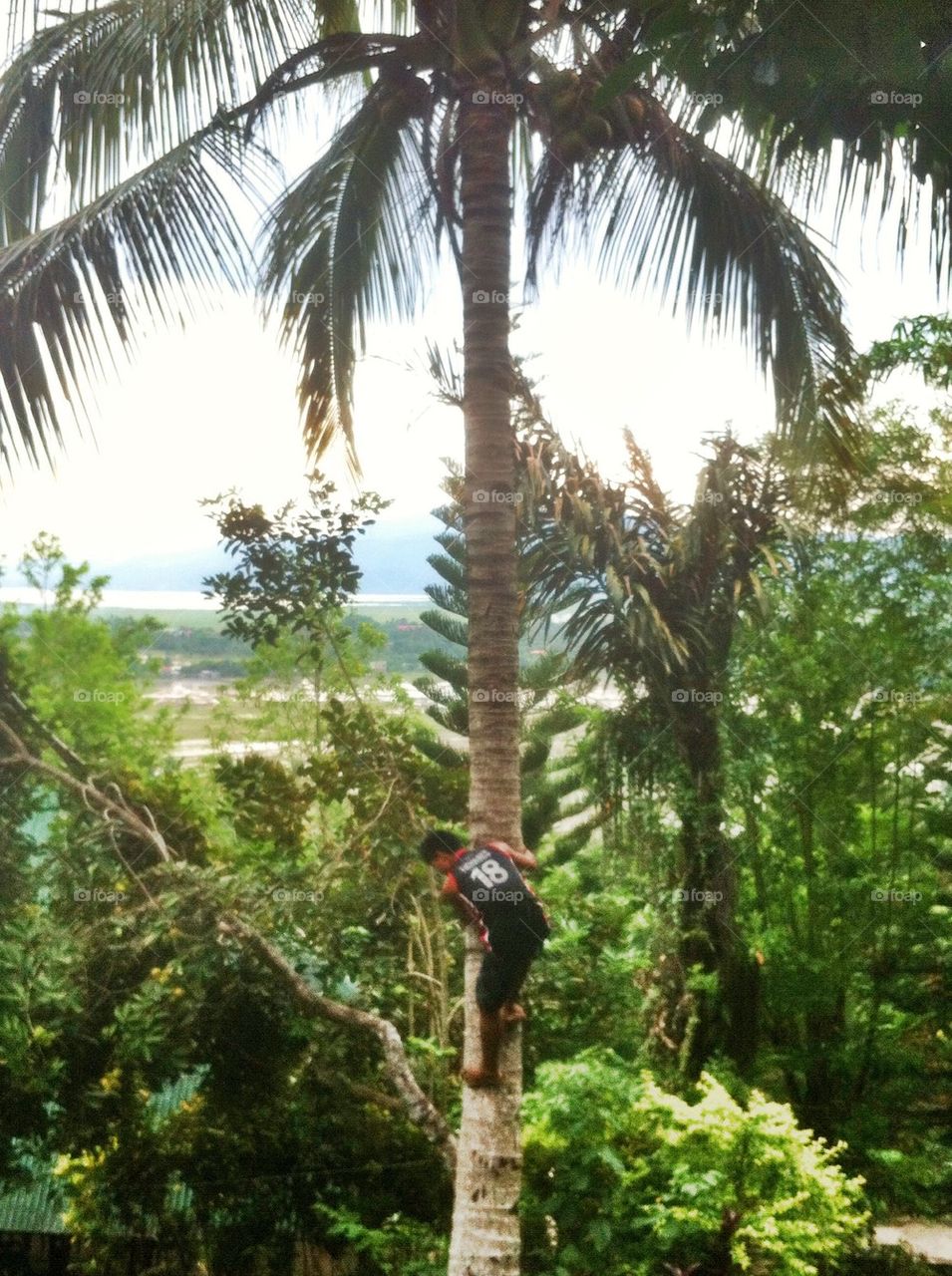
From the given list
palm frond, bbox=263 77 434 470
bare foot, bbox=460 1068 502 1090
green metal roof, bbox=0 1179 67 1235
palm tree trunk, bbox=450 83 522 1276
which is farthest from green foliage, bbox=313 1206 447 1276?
palm frond, bbox=263 77 434 470

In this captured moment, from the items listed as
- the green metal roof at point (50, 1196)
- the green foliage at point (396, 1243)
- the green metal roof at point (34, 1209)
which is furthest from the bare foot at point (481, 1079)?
the green metal roof at point (34, 1209)

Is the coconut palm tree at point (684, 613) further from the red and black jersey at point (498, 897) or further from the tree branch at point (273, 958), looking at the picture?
the red and black jersey at point (498, 897)

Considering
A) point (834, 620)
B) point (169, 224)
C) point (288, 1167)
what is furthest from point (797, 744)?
point (169, 224)

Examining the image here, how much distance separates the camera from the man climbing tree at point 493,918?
416cm

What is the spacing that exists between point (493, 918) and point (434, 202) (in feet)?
10.4

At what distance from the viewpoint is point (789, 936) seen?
232 inches

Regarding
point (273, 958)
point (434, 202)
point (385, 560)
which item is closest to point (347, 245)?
point (434, 202)

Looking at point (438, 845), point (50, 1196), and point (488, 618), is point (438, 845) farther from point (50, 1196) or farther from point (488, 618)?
point (50, 1196)

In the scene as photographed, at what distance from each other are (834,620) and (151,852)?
344cm

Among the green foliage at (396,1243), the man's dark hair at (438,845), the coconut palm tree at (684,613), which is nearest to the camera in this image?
the man's dark hair at (438,845)

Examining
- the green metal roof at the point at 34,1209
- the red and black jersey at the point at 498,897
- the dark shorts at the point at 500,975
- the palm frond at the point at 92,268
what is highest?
the palm frond at the point at 92,268

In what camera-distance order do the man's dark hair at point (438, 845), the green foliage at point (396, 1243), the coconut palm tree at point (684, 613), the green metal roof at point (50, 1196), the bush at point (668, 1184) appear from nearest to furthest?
1. the man's dark hair at point (438, 845)
2. the bush at point (668, 1184)
3. the green foliage at point (396, 1243)
4. the green metal roof at point (50, 1196)
5. the coconut palm tree at point (684, 613)

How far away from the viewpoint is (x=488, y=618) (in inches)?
176

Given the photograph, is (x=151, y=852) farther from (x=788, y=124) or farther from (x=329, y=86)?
(x=788, y=124)
